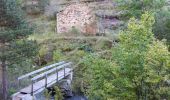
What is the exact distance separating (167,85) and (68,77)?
11073 millimetres

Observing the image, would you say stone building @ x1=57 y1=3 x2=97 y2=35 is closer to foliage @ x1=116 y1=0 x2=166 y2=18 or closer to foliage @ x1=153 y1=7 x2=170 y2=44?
foliage @ x1=116 y1=0 x2=166 y2=18

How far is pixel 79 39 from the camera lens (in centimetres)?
3139

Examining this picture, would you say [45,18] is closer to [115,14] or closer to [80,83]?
[115,14]

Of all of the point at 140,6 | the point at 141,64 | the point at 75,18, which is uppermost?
the point at 140,6

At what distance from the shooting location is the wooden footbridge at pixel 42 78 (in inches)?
706

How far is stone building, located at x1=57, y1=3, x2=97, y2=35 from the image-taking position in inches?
1315

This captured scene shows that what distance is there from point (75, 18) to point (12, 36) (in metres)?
14.3

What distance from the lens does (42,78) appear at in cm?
2244

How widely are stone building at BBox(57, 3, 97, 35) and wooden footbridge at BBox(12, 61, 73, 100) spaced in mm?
8518

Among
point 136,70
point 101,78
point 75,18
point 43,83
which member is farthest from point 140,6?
point 136,70

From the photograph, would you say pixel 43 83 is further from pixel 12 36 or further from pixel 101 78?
pixel 101 78

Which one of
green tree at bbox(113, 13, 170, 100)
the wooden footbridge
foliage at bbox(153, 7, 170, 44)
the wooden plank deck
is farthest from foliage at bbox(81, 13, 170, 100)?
foliage at bbox(153, 7, 170, 44)

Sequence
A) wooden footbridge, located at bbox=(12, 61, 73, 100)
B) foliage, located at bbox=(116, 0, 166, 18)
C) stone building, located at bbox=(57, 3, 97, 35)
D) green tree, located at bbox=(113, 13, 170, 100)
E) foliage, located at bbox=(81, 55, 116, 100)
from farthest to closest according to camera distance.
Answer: stone building, located at bbox=(57, 3, 97, 35) → foliage, located at bbox=(116, 0, 166, 18) → wooden footbridge, located at bbox=(12, 61, 73, 100) → foliage, located at bbox=(81, 55, 116, 100) → green tree, located at bbox=(113, 13, 170, 100)

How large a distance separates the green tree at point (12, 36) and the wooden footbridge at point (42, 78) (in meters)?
1.40
